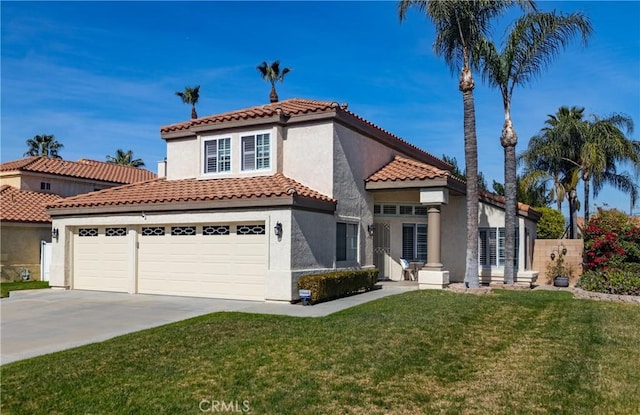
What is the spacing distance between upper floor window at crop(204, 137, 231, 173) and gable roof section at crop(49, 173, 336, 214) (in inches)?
21.8

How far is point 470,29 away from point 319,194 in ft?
23.9

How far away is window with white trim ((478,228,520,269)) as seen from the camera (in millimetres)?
21016

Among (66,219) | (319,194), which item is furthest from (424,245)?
(66,219)

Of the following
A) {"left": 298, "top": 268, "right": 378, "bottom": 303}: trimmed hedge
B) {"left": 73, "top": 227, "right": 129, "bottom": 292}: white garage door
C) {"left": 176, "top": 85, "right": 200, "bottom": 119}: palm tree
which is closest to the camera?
{"left": 298, "top": 268, "right": 378, "bottom": 303}: trimmed hedge

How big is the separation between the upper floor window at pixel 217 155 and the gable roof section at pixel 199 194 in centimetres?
55

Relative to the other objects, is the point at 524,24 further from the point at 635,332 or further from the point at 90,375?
the point at 90,375

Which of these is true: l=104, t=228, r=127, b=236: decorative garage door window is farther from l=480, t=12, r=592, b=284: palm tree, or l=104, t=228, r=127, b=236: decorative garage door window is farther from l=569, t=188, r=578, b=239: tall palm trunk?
l=569, t=188, r=578, b=239: tall palm trunk

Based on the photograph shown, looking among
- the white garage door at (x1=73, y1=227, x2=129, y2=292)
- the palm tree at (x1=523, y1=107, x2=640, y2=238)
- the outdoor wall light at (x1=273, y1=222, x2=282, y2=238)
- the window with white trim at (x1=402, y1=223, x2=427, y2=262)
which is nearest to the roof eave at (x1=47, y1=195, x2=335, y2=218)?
the outdoor wall light at (x1=273, y1=222, x2=282, y2=238)

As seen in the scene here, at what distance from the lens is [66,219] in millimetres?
18953

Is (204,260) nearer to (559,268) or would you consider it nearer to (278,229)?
(278,229)

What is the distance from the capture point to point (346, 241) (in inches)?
707

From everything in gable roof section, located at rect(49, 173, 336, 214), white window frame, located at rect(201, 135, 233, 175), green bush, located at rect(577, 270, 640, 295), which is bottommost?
green bush, located at rect(577, 270, 640, 295)

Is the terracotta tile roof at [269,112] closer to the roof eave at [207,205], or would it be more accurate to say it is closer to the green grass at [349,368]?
the roof eave at [207,205]

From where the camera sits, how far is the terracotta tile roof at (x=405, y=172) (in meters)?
18.1
